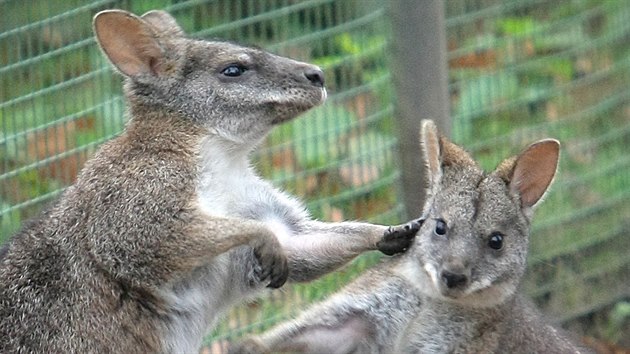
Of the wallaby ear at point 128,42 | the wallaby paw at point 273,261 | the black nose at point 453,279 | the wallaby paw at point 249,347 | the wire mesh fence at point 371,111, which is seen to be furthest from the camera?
the wire mesh fence at point 371,111

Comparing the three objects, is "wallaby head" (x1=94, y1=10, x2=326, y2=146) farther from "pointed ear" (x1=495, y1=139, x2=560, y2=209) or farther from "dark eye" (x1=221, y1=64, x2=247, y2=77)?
"pointed ear" (x1=495, y1=139, x2=560, y2=209)

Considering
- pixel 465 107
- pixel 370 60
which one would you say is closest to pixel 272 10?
pixel 370 60

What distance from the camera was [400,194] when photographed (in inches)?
394

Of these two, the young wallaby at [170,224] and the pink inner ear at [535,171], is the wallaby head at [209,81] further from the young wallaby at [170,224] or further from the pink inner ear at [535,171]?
the pink inner ear at [535,171]

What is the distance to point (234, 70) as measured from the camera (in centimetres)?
780

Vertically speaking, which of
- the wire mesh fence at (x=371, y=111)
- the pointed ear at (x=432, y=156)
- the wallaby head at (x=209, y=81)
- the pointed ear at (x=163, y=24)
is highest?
the pointed ear at (x=163, y=24)

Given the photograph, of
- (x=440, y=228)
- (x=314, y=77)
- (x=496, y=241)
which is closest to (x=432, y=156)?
A: (x=440, y=228)

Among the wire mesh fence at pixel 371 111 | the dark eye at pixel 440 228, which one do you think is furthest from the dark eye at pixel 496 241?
the wire mesh fence at pixel 371 111

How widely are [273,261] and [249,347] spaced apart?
22.1 inches

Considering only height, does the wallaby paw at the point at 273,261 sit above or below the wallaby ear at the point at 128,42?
below

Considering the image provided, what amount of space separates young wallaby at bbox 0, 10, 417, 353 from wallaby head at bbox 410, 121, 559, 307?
0.63ft

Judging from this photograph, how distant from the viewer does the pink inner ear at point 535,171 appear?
26.0 feet

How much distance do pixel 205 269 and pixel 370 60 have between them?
2.81m

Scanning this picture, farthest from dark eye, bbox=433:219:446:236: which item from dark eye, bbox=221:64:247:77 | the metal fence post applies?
the metal fence post
